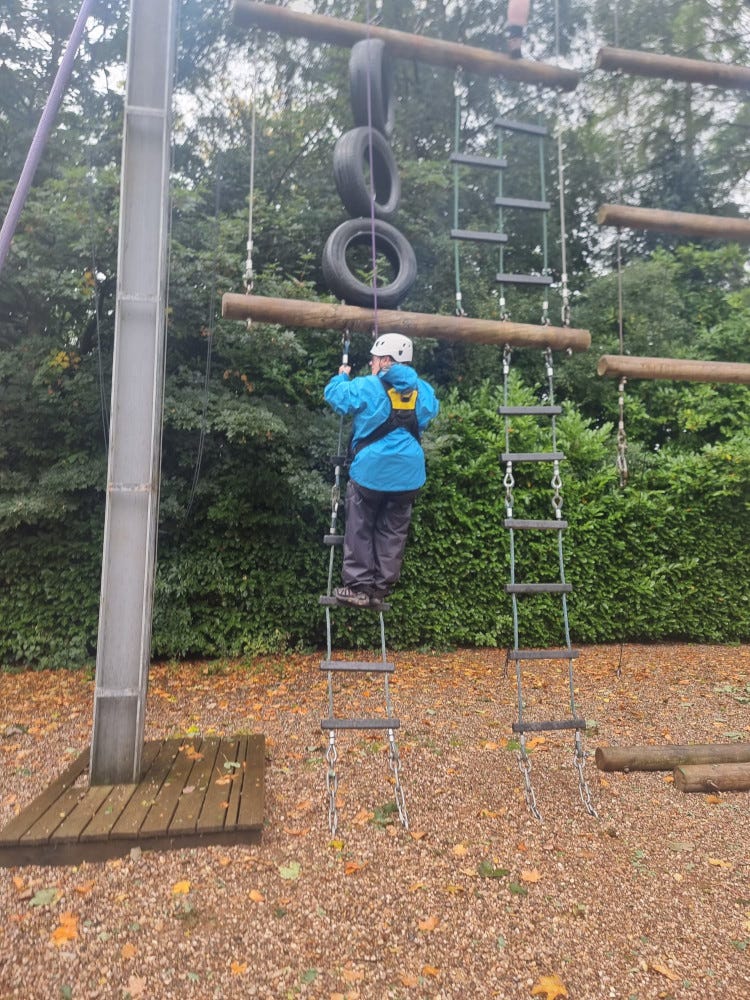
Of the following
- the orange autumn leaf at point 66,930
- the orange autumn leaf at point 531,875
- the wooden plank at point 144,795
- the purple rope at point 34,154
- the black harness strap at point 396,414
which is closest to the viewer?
the orange autumn leaf at point 66,930

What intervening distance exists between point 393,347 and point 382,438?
0.57 meters

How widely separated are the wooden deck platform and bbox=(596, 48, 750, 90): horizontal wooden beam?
6.04 meters

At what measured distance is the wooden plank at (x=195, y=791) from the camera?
3.40 m

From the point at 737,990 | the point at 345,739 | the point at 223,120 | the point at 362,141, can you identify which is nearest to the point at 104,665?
the point at 345,739

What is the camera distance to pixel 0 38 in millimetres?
7750

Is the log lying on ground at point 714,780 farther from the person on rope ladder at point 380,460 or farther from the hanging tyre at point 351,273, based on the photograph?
the hanging tyre at point 351,273

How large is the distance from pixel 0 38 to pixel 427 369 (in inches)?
253

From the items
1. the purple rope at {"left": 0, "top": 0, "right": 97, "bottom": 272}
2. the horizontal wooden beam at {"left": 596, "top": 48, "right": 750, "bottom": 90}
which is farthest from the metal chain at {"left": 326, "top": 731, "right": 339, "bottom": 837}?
the horizontal wooden beam at {"left": 596, "top": 48, "right": 750, "bottom": 90}

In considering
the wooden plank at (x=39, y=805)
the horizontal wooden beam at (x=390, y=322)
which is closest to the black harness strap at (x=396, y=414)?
the horizontal wooden beam at (x=390, y=322)

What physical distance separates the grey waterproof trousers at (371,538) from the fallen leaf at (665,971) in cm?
237

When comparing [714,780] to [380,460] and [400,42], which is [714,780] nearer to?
[380,460]

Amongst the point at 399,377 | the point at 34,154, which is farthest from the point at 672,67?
the point at 34,154

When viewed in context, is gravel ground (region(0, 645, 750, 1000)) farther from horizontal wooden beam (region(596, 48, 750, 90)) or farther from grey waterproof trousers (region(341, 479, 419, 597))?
horizontal wooden beam (region(596, 48, 750, 90))

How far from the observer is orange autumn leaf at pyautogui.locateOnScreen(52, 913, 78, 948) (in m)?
2.75
